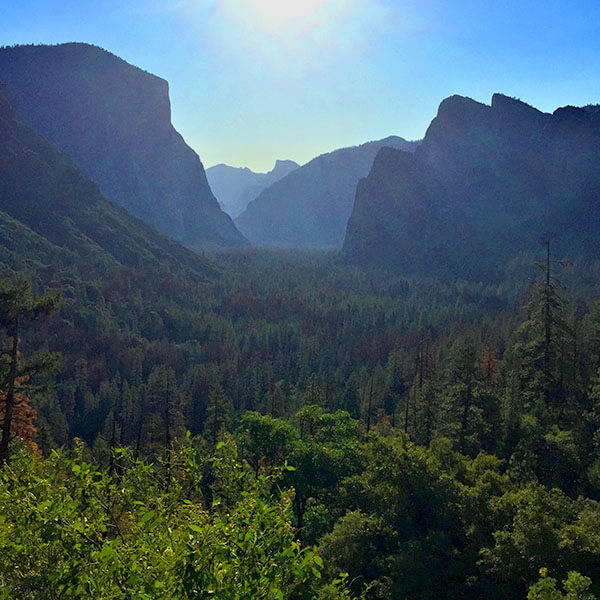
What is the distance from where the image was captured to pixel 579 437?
110 feet

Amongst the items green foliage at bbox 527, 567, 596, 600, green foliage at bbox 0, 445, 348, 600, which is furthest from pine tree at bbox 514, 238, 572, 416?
green foliage at bbox 0, 445, 348, 600

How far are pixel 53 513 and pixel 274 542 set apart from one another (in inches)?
161

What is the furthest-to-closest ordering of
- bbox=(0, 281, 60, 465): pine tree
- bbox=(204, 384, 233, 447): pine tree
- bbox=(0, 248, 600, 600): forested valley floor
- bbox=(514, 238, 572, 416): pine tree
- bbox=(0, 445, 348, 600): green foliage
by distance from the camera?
bbox=(204, 384, 233, 447): pine tree, bbox=(514, 238, 572, 416): pine tree, bbox=(0, 281, 60, 465): pine tree, bbox=(0, 248, 600, 600): forested valley floor, bbox=(0, 445, 348, 600): green foliage

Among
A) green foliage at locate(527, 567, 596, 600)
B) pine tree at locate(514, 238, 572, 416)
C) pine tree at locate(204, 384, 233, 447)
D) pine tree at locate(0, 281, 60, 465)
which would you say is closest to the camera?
green foliage at locate(527, 567, 596, 600)

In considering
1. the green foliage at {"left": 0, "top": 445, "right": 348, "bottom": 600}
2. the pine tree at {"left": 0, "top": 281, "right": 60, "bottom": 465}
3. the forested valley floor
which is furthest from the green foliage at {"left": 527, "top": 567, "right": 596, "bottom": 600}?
the pine tree at {"left": 0, "top": 281, "right": 60, "bottom": 465}

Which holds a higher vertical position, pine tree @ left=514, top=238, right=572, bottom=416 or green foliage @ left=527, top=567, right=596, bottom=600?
pine tree @ left=514, top=238, right=572, bottom=416

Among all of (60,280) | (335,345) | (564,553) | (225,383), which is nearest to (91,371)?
(225,383)

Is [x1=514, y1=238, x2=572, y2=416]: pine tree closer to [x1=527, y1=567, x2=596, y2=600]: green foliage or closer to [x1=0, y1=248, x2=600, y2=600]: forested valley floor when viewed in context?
[x1=0, y1=248, x2=600, y2=600]: forested valley floor

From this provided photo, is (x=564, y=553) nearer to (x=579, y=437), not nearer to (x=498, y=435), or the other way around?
(x=579, y=437)

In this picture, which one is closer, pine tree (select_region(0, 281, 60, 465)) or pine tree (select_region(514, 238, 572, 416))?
pine tree (select_region(0, 281, 60, 465))

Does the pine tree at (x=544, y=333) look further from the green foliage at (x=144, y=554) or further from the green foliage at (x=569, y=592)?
the green foliage at (x=144, y=554)

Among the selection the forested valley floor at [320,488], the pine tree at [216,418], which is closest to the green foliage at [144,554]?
the forested valley floor at [320,488]

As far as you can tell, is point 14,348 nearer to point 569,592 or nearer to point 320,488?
point 320,488

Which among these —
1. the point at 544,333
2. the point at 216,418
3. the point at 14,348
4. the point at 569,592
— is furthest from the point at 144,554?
the point at 216,418
